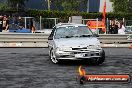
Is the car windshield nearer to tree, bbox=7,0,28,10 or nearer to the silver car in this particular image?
the silver car

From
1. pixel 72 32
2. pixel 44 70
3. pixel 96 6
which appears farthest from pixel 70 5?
pixel 44 70

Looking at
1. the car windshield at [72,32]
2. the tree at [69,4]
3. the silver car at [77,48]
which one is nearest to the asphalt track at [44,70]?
the silver car at [77,48]

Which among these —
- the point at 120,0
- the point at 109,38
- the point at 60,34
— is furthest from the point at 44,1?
the point at 60,34

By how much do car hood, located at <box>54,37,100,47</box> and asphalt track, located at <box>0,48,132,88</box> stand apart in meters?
0.78

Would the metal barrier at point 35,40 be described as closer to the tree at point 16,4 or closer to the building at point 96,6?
the tree at point 16,4

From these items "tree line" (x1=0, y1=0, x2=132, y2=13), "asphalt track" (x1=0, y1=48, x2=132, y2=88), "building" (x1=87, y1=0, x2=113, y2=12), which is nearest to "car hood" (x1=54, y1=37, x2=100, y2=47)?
"asphalt track" (x1=0, y1=48, x2=132, y2=88)

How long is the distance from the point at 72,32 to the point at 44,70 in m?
3.09

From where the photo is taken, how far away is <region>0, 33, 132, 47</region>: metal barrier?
23719mm

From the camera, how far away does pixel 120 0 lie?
54.1m

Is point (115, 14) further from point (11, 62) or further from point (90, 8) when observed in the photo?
point (11, 62)

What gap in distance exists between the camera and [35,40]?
2417 cm

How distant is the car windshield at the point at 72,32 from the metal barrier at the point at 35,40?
6.74 meters

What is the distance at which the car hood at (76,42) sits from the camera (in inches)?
607

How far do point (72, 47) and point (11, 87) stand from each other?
16.4ft
